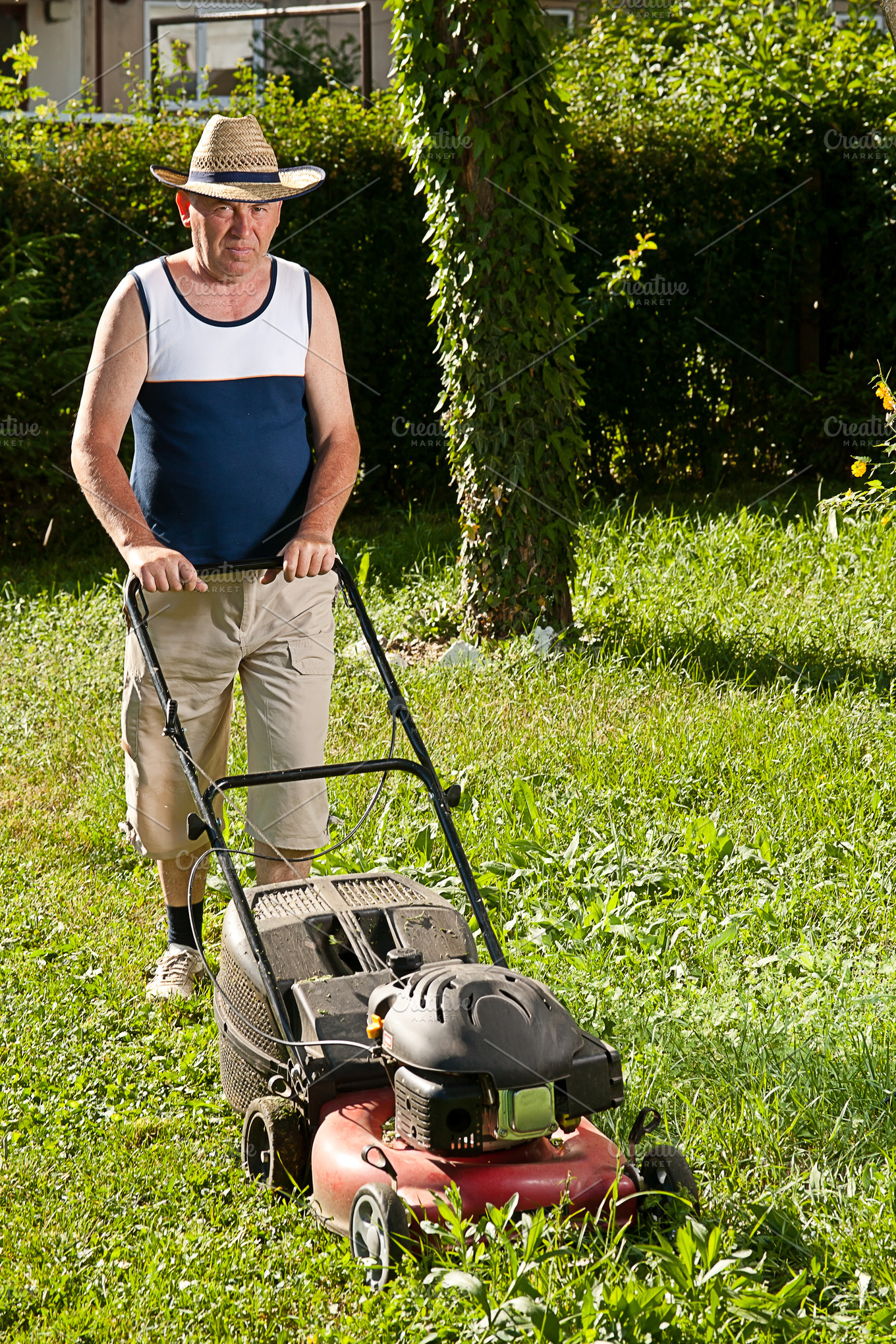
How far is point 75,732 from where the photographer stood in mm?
5789

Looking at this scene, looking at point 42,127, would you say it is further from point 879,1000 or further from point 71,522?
point 879,1000

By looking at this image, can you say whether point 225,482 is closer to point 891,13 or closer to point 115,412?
point 115,412

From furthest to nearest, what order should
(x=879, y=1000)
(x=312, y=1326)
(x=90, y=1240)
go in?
(x=879, y=1000), (x=90, y=1240), (x=312, y=1326)

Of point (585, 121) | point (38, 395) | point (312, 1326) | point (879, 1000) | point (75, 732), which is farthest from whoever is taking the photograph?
point (585, 121)

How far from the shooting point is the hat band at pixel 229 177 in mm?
3324

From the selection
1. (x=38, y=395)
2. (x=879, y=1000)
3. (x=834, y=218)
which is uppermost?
Result: (x=834, y=218)

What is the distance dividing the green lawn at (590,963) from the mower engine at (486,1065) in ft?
0.60

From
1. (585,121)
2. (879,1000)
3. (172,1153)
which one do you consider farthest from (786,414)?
(172,1153)

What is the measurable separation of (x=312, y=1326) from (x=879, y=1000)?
5.26 ft

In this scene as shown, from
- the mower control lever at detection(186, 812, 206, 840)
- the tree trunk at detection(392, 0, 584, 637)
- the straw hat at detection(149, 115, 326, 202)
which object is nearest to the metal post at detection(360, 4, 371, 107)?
the tree trunk at detection(392, 0, 584, 637)

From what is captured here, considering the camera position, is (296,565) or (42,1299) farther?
(296,565)

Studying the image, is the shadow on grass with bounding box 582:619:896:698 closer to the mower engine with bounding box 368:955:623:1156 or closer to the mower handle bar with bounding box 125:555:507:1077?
the mower handle bar with bounding box 125:555:507:1077

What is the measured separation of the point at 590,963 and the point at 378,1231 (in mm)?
A: 1369

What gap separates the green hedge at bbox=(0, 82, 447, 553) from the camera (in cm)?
852
